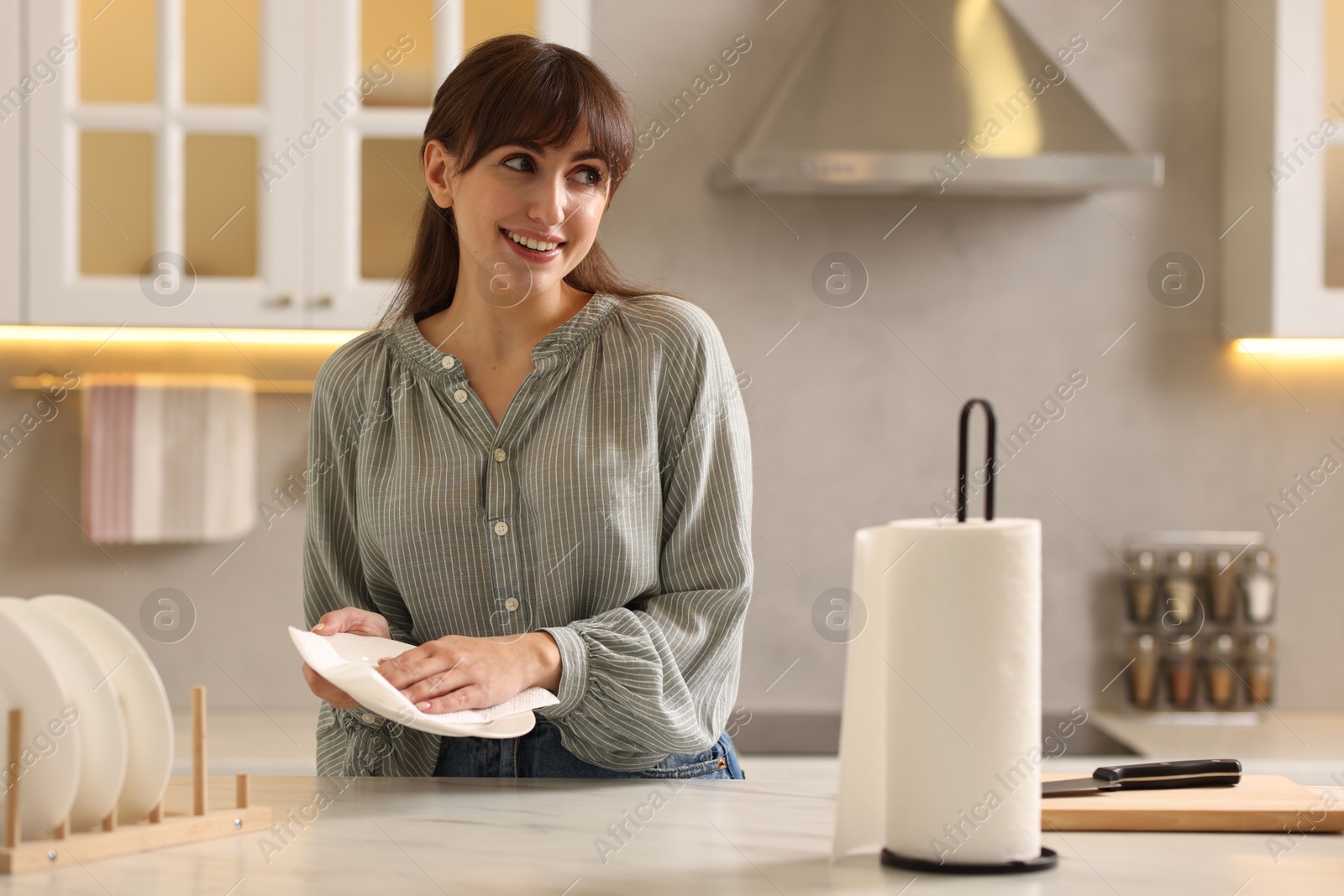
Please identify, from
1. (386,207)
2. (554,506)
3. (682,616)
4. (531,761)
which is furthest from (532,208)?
(386,207)

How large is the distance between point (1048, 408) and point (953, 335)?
9.3 inches

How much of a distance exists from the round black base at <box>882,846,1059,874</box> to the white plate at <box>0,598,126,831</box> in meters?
Answer: 0.45

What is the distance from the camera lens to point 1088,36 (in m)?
2.44

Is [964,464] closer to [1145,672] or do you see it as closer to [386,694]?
[386,694]

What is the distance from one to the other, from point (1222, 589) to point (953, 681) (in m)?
1.96

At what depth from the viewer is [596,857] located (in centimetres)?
74

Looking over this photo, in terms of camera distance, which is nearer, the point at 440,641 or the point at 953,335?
the point at 440,641

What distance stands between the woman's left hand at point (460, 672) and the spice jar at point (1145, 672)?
1756mm

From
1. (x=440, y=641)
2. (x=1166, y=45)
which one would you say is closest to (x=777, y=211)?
(x=1166, y=45)

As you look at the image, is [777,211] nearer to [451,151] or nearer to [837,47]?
[837,47]

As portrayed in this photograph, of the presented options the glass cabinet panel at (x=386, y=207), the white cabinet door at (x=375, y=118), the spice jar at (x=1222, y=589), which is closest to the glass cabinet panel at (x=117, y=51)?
the white cabinet door at (x=375, y=118)

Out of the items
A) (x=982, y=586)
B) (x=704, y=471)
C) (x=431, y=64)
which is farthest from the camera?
(x=431, y=64)

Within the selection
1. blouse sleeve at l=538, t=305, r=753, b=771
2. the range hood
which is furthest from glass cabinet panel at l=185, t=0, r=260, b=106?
blouse sleeve at l=538, t=305, r=753, b=771

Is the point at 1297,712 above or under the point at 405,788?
under
